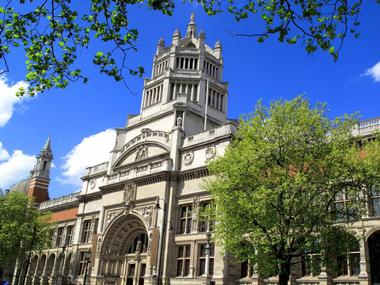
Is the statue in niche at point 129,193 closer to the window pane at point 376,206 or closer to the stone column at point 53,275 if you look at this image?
the stone column at point 53,275

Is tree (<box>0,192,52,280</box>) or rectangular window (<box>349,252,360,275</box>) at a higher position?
tree (<box>0,192,52,280</box>)

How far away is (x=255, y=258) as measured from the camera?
80.0ft

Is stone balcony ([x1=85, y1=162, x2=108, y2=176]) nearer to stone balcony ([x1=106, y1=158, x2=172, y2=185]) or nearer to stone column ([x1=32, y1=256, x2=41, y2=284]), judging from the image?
stone balcony ([x1=106, y1=158, x2=172, y2=185])

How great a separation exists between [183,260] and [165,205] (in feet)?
18.4

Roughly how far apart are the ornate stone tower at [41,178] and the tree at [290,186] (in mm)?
61175

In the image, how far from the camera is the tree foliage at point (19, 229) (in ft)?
164

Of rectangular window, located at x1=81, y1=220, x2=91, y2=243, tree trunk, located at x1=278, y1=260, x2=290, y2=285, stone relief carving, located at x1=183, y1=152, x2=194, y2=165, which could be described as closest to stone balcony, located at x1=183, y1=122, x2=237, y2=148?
stone relief carving, located at x1=183, y1=152, x2=194, y2=165

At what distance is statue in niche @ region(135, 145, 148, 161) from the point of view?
47188 mm

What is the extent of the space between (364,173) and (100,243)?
1268 inches

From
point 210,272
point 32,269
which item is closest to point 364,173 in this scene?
point 210,272

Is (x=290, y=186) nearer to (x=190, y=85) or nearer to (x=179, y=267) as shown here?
(x=179, y=267)

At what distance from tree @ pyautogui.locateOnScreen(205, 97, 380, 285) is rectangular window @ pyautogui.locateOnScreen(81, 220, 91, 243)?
30826mm

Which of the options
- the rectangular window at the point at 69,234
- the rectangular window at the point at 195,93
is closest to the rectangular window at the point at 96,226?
the rectangular window at the point at 69,234

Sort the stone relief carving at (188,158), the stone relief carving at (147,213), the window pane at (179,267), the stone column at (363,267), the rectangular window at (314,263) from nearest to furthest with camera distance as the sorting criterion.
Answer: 1. the rectangular window at (314,263)
2. the stone column at (363,267)
3. the window pane at (179,267)
4. the stone relief carving at (188,158)
5. the stone relief carving at (147,213)
